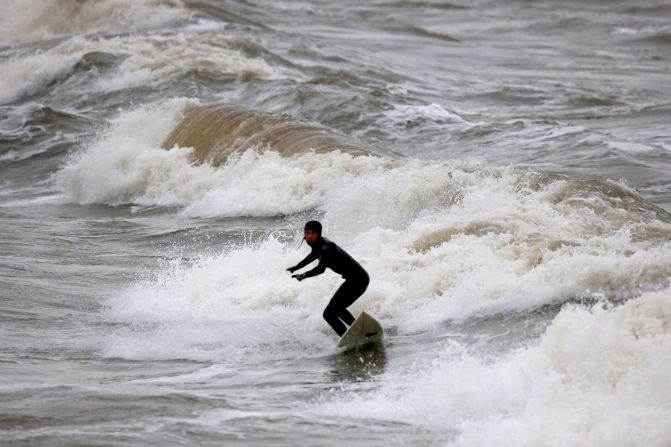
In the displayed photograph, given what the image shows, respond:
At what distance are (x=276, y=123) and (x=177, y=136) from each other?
222cm

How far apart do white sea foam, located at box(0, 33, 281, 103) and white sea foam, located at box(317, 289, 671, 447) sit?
20398 millimetres

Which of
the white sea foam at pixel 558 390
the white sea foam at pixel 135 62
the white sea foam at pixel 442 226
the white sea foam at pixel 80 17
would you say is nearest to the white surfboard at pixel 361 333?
the white sea foam at pixel 442 226

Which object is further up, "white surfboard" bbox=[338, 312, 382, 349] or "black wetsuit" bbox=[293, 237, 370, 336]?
"black wetsuit" bbox=[293, 237, 370, 336]

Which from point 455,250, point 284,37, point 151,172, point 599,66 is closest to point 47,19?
point 284,37

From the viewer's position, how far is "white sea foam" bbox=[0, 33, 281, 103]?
28125 mm

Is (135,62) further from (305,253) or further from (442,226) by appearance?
(442,226)

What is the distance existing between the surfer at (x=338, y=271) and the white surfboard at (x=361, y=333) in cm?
21

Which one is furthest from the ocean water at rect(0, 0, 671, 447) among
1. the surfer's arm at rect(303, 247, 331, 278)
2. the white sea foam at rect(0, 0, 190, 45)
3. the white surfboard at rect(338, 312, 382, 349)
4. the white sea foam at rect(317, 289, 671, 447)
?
the white sea foam at rect(0, 0, 190, 45)

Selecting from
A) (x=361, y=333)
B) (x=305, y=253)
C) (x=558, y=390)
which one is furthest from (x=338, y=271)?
(x=305, y=253)

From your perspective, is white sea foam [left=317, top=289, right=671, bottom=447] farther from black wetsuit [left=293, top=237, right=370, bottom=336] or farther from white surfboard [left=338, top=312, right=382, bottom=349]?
black wetsuit [left=293, top=237, right=370, bottom=336]

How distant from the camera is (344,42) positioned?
1513 inches

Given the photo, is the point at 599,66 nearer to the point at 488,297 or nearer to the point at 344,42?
the point at 344,42

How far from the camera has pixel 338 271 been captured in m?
9.66

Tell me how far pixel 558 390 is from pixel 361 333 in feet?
8.02
